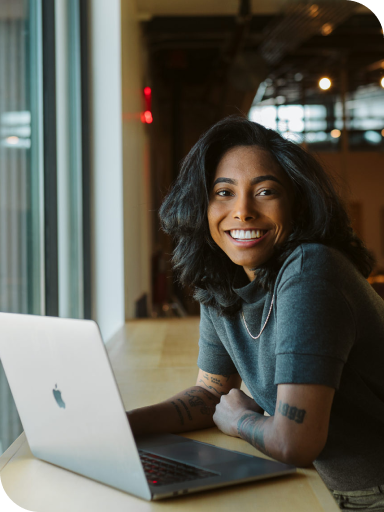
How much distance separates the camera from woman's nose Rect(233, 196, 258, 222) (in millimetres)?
1223

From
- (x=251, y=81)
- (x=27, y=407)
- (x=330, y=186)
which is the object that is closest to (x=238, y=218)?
(x=330, y=186)

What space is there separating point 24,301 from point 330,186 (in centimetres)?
130

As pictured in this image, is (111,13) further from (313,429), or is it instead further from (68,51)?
(313,429)

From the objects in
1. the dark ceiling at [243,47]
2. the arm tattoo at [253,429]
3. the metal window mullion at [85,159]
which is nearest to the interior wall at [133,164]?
the metal window mullion at [85,159]

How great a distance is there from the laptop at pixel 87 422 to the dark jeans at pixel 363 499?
0.27m

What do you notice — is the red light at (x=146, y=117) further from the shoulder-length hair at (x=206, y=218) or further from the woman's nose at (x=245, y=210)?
the woman's nose at (x=245, y=210)

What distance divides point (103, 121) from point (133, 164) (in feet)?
1.88

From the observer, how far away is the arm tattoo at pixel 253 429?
3.40ft

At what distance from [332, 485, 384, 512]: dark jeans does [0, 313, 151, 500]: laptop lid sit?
52cm

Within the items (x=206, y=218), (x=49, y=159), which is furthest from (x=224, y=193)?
(x=49, y=159)

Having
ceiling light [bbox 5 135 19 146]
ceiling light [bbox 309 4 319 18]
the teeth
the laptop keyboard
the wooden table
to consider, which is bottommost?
the wooden table

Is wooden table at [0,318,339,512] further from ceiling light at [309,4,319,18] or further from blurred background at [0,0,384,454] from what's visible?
ceiling light at [309,4,319,18]

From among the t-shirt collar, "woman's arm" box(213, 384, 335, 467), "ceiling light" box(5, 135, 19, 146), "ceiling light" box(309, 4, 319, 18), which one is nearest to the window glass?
"ceiling light" box(5, 135, 19, 146)

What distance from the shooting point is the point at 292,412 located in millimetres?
968
